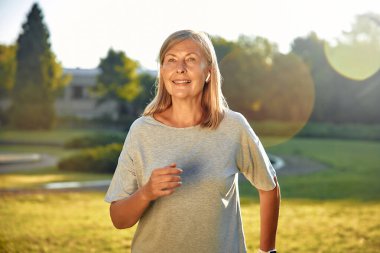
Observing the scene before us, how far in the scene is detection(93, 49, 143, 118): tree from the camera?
4769 centimetres

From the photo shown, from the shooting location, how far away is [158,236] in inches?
96.8

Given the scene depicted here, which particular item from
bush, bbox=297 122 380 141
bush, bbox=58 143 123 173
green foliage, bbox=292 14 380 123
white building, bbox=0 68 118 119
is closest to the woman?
bush, bbox=58 143 123 173

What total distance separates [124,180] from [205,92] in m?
0.58

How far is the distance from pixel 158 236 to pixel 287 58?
42655mm

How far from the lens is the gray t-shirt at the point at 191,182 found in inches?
96.3

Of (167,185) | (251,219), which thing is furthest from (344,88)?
(167,185)

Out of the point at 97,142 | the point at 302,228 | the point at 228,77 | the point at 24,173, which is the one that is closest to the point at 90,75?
the point at 228,77

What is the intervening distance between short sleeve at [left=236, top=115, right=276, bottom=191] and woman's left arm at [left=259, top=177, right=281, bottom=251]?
55 mm

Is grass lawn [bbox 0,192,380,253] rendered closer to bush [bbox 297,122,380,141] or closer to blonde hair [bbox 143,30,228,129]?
blonde hair [bbox 143,30,228,129]

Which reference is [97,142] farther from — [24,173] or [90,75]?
[90,75]

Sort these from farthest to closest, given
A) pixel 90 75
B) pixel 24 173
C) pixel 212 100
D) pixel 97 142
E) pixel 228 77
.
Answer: pixel 90 75 < pixel 228 77 < pixel 97 142 < pixel 24 173 < pixel 212 100

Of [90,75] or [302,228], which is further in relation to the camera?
[90,75]

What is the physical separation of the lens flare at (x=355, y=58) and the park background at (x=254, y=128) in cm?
8

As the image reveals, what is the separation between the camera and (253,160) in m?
2.63
